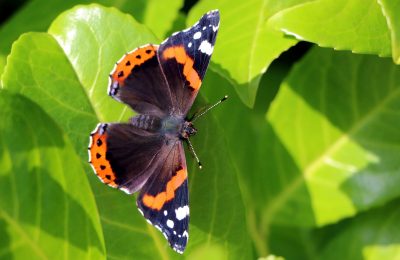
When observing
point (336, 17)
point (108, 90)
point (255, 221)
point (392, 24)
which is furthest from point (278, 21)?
point (255, 221)

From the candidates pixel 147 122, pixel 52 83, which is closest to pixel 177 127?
pixel 147 122

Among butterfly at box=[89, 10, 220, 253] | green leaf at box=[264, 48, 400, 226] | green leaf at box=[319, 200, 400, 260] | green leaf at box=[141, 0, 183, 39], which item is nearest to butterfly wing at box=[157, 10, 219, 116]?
butterfly at box=[89, 10, 220, 253]

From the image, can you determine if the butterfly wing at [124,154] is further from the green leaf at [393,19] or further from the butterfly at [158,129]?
the green leaf at [393,19]

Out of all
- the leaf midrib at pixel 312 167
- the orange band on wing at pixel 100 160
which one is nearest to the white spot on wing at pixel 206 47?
the orange band on wing at pixel 100 160

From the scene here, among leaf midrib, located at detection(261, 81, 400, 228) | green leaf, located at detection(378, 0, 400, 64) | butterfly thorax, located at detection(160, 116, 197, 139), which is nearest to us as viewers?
green leaf, located at detection(378, 0, 400, 64)

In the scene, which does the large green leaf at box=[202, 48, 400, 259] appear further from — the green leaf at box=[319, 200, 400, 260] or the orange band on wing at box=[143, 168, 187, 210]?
the orange band on wing at box=[143, 168, 187, 210]

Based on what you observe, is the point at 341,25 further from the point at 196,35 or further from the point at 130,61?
the point at 130,61
